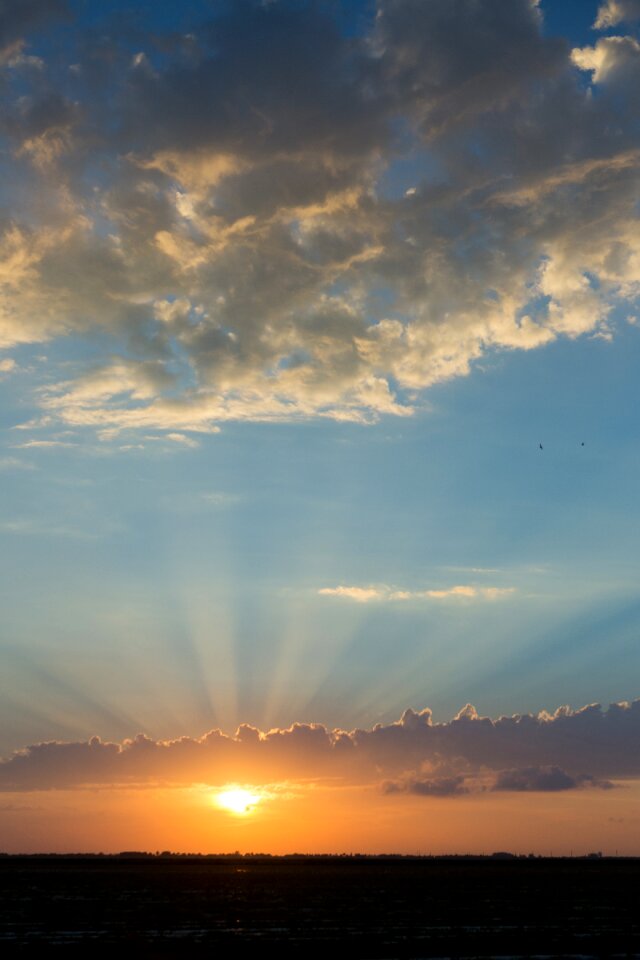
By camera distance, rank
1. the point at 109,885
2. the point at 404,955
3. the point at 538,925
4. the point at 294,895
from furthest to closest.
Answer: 1. the point at 109,885
2. the point at 294,895
3. the point at 538,925
4. the point at 404,955

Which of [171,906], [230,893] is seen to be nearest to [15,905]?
[171,906]

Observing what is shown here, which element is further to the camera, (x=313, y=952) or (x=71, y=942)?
(x=71, y=942)

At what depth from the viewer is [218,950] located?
63.5 meters

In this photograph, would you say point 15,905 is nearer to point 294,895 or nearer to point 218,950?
point 294,895

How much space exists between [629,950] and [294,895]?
64.0m

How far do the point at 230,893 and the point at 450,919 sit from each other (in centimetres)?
4819

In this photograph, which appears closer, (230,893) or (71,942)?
(71,942)

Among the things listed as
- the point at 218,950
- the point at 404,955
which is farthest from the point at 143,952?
the point at 404,955

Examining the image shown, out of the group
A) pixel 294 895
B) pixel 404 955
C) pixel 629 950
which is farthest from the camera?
pixel 294 895

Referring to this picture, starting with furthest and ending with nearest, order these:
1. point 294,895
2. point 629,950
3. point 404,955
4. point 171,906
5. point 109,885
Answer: point 109,885 < point 294,895 < point 171,906 < point 629,950 < point 404,955

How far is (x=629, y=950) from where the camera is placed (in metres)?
65.9

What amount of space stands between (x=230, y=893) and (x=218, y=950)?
66.0 meters

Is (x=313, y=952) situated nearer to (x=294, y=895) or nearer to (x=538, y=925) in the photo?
(x=538, y=925)

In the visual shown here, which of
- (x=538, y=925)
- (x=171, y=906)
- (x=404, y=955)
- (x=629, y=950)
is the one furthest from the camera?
(x=171, y=906)
